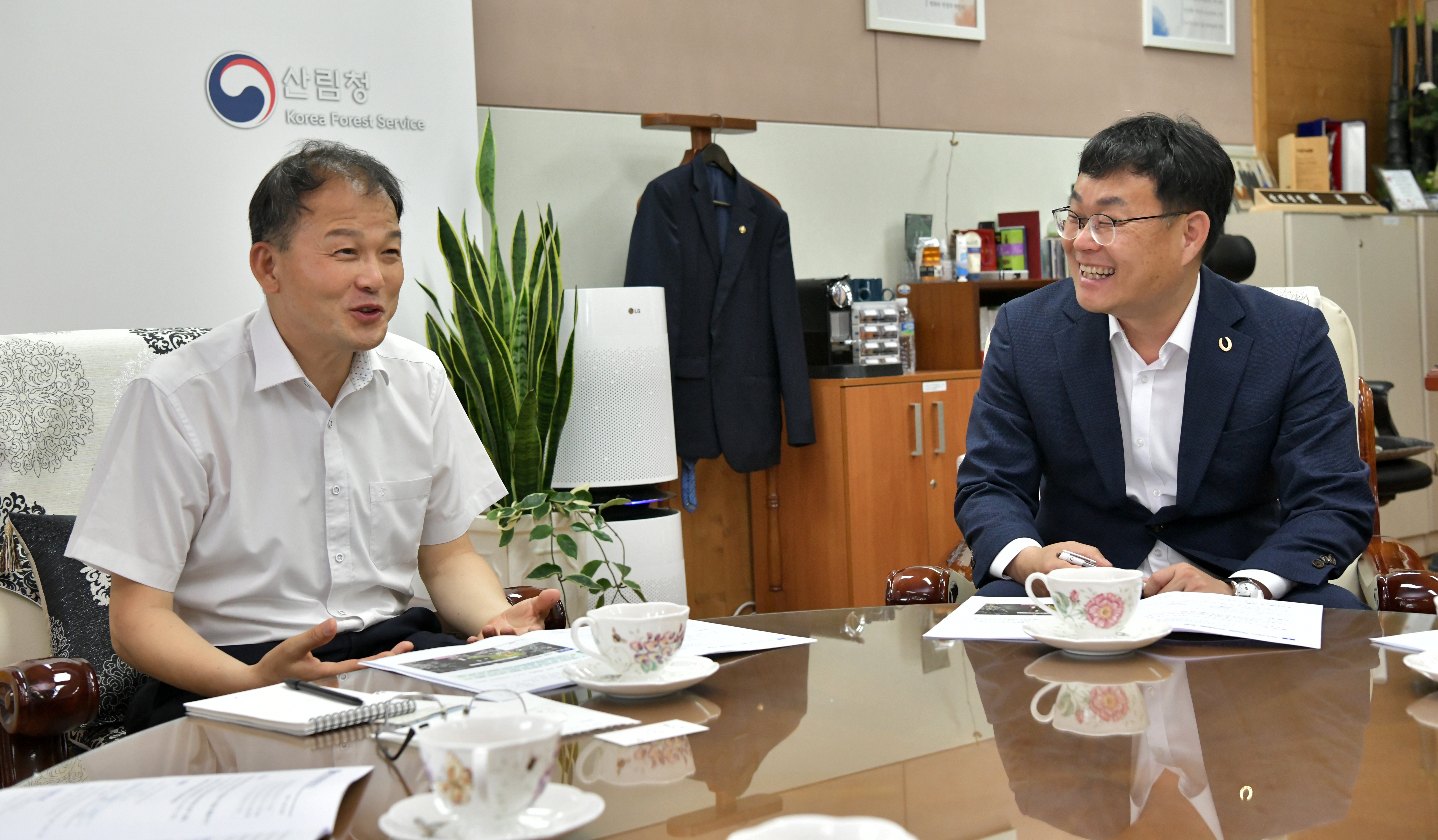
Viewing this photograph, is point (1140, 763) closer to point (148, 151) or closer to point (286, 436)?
point (286, 436)

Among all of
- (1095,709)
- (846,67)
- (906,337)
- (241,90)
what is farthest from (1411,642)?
(846,67)

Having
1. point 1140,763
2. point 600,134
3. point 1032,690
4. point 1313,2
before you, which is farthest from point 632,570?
point 1313,2

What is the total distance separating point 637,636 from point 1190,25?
5823 mm

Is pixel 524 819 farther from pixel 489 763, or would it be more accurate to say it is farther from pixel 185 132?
pixel 185 132

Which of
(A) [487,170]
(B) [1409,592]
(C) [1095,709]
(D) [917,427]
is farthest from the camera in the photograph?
(D) [917,427]

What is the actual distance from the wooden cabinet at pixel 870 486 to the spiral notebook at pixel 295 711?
10.6 feet

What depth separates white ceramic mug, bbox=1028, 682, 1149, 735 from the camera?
1069 mm

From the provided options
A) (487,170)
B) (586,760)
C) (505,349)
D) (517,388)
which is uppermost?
(487,170)

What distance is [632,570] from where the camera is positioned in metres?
3.77

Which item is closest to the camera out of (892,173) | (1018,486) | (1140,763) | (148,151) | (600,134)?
(1140,763)

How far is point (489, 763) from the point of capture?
752mm

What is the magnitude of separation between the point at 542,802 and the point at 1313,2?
23.8 feet

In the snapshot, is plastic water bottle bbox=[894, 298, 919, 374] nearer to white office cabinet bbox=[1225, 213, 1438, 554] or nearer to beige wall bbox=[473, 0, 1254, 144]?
beige wall bbox=[473, 0, 1254, 144]

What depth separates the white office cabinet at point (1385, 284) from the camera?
19.2 ft
